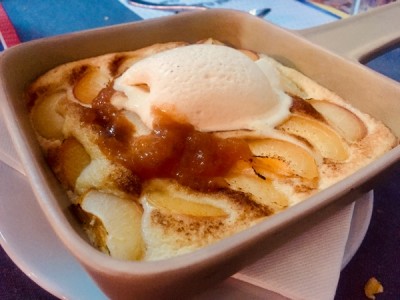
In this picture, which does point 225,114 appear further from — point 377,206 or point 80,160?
point 377,206

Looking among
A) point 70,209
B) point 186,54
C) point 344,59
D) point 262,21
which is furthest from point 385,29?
point 70,209

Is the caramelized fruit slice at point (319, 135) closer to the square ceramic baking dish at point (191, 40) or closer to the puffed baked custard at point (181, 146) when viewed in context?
the puffed baked custard at point (181, 146)

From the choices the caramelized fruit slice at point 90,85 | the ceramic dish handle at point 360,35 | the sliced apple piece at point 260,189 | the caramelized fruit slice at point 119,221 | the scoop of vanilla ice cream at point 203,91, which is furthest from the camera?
the ceramic dish handle at point 360,35

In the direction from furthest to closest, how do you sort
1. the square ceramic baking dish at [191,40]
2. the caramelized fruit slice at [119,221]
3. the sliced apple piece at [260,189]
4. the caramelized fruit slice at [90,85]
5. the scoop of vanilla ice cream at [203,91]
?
the caramelized fruit slice at [90,85] → the scoop of vanilla ice cream at [203,91] → the sliced apple piece at [260,189] → the caramelized fruit slice at [119,221] → the square ceramic baking dish at [191,40]

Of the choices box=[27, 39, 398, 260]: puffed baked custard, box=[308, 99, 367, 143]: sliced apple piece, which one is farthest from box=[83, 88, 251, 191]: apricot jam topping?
box=[308, 99, 367, 143]: sliced apple piece

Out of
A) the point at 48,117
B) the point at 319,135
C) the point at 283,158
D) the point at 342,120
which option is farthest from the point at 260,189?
the point at 48,117

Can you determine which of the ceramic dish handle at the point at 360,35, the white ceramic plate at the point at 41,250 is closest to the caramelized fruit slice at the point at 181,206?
the white ceramic plate at the point at 41,250
